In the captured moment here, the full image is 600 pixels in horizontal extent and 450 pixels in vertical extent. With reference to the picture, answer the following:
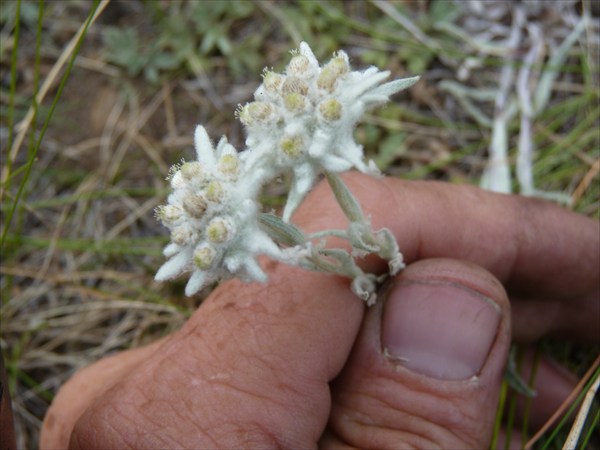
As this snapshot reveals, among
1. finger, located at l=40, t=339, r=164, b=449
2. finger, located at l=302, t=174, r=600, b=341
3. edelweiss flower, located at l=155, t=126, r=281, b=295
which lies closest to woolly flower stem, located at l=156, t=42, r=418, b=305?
edelweiss flower, located at l=155, t=126, r=281, b=295

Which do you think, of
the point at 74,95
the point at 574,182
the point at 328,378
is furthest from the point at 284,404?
the point at 74,95

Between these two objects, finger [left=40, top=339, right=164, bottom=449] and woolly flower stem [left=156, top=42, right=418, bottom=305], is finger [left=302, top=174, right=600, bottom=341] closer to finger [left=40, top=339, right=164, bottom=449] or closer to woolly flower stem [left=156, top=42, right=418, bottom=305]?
woolly flower stem [left=156, top=42, right=418, bottom=305]

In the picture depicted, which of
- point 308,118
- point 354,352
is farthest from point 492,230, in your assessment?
point 308,118

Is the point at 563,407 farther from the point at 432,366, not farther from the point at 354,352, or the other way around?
the point at 354,352

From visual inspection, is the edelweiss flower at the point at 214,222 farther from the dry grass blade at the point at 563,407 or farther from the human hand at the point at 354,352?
the dry grass blade at the point at 563,407

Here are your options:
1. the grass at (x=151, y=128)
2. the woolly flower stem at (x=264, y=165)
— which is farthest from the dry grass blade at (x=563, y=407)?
the woolly flower stem at (x=264, y=165)

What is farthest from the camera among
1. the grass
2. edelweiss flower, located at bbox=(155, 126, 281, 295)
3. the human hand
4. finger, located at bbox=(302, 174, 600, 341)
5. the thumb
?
the grass
